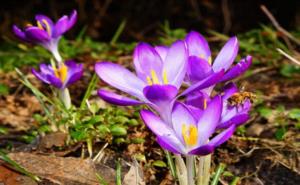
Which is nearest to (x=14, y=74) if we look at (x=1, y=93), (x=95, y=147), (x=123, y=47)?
(x=1, y=93)

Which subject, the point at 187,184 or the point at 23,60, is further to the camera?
the point at 23,60

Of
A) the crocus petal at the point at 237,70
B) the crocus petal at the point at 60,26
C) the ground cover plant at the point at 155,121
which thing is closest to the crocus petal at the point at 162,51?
the ground cover plant at the point at 155,121

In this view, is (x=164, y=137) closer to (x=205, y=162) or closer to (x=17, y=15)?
(x=205, y=162)

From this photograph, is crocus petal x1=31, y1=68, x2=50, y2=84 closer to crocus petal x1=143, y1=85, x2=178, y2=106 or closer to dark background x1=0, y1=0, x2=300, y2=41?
crocus petal x1=143, y1=85, x2=178, y2=106

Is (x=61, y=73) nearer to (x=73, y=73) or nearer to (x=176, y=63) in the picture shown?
(x=73, y=73)

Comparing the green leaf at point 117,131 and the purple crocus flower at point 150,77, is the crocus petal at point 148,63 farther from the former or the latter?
the green leaf at point 117,131

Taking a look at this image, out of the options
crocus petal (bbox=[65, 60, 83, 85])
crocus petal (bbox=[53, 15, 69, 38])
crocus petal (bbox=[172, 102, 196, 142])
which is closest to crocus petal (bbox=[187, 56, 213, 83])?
crocus petal (bbox=[172, 102, 196, 142])

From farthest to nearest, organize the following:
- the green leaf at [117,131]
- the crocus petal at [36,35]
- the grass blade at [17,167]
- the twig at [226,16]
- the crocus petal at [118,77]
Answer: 1. the twig at [226,16]
2. the crocus petal at [36,35]
3. the green leaf at [117,131]
4. the grass blade at [17,167]
5. the crocus petal at [118,77]
